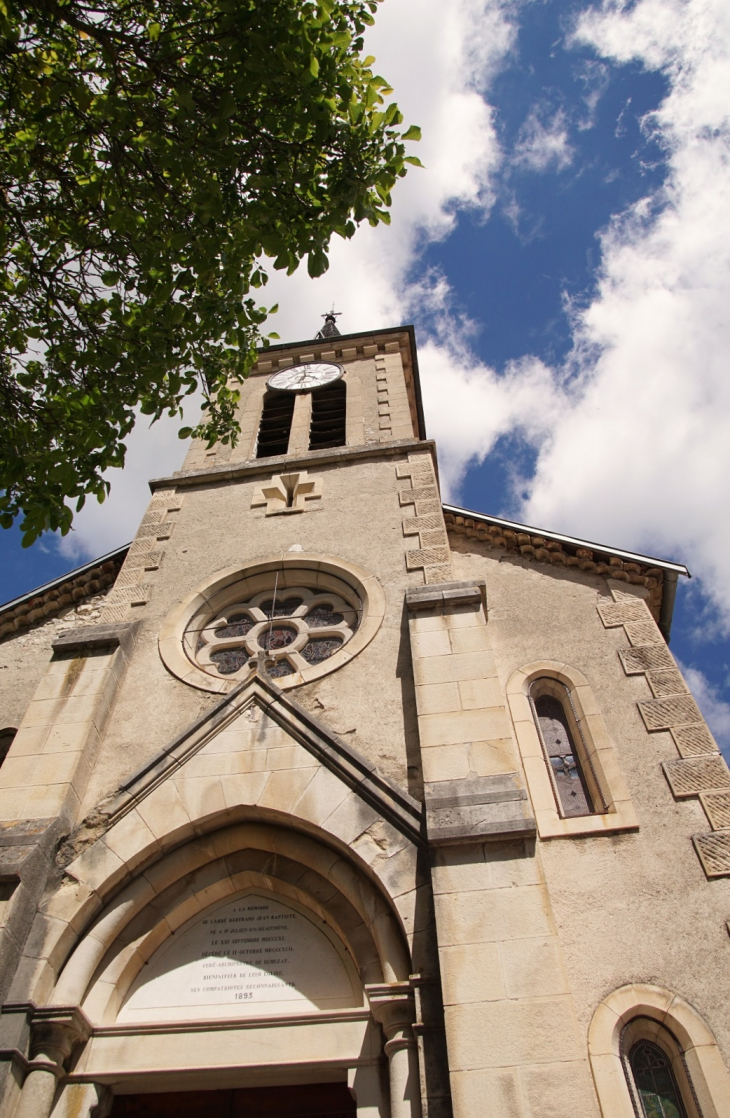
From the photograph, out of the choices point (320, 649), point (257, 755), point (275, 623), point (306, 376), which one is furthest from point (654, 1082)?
point (306, 376)

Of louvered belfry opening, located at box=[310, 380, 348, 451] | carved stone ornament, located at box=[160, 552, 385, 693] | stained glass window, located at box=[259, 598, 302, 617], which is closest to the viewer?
carved stone ornament, located at box=[160, 552, 385, 693]

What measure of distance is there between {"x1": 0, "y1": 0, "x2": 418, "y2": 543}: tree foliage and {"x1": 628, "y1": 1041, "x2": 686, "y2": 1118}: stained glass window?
18.0 ft

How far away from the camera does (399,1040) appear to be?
5121 millimetres

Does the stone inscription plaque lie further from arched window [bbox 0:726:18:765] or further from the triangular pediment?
arched window [bbox 0:726:18:765]

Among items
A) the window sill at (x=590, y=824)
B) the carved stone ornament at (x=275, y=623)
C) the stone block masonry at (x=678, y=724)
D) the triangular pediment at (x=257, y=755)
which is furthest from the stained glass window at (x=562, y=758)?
the carved stone ornament at (x=275, y=623)

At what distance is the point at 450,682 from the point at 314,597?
2690 millimetres

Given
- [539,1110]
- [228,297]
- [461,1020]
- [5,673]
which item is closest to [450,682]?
[461,1020]

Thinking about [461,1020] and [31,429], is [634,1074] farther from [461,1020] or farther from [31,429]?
[31,429]

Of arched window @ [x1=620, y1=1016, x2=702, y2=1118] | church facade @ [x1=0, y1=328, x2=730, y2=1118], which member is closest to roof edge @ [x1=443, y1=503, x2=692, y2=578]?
church facade @ [x1=0, y1=328, x2=730, y2=1118]

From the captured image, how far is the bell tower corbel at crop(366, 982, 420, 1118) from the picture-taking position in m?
4.86

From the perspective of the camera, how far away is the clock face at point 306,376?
1530 centimetres

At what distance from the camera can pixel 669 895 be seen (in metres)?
5.96

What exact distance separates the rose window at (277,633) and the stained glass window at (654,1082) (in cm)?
426

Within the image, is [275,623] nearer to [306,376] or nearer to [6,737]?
[6,737]
